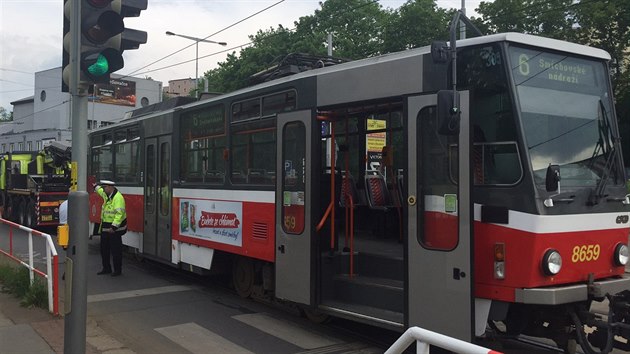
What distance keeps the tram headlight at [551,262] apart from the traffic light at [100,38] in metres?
4.00

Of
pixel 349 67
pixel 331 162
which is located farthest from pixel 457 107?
pixel 331 162

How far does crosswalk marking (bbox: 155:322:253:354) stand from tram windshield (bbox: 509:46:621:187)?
3648 millimetres

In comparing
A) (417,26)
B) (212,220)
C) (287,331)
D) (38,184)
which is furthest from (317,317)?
(417,26)

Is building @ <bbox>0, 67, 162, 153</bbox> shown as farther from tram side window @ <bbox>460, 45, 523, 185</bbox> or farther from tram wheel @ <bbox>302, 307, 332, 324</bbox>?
tram side window @ <bbox>460, 45, 523, 185</bbox>

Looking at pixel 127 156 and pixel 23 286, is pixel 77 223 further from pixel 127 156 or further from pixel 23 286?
pixel 127 156

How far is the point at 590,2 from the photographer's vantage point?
2155 centimetres

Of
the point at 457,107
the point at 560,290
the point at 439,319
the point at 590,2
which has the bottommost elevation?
the point at 439,319

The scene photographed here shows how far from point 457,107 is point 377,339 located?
3.02 metres

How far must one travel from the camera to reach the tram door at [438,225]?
487 cm

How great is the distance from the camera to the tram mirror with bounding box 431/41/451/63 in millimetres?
4809

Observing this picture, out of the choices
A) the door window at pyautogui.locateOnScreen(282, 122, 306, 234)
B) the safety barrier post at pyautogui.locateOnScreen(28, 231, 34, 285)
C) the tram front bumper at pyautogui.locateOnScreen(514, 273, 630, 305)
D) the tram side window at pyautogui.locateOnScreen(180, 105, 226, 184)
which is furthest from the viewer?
the tram side window at pyautogui.locateOnScreen(180, 105, 226, 184)

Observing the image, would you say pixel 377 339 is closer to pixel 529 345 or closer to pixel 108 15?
pixel 529 345

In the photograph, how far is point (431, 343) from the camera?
2902mm

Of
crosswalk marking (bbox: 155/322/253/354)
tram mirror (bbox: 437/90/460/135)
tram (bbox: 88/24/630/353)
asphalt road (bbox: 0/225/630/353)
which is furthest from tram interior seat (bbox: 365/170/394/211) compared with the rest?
tram mirror (bbox: 437/90/460/135)
